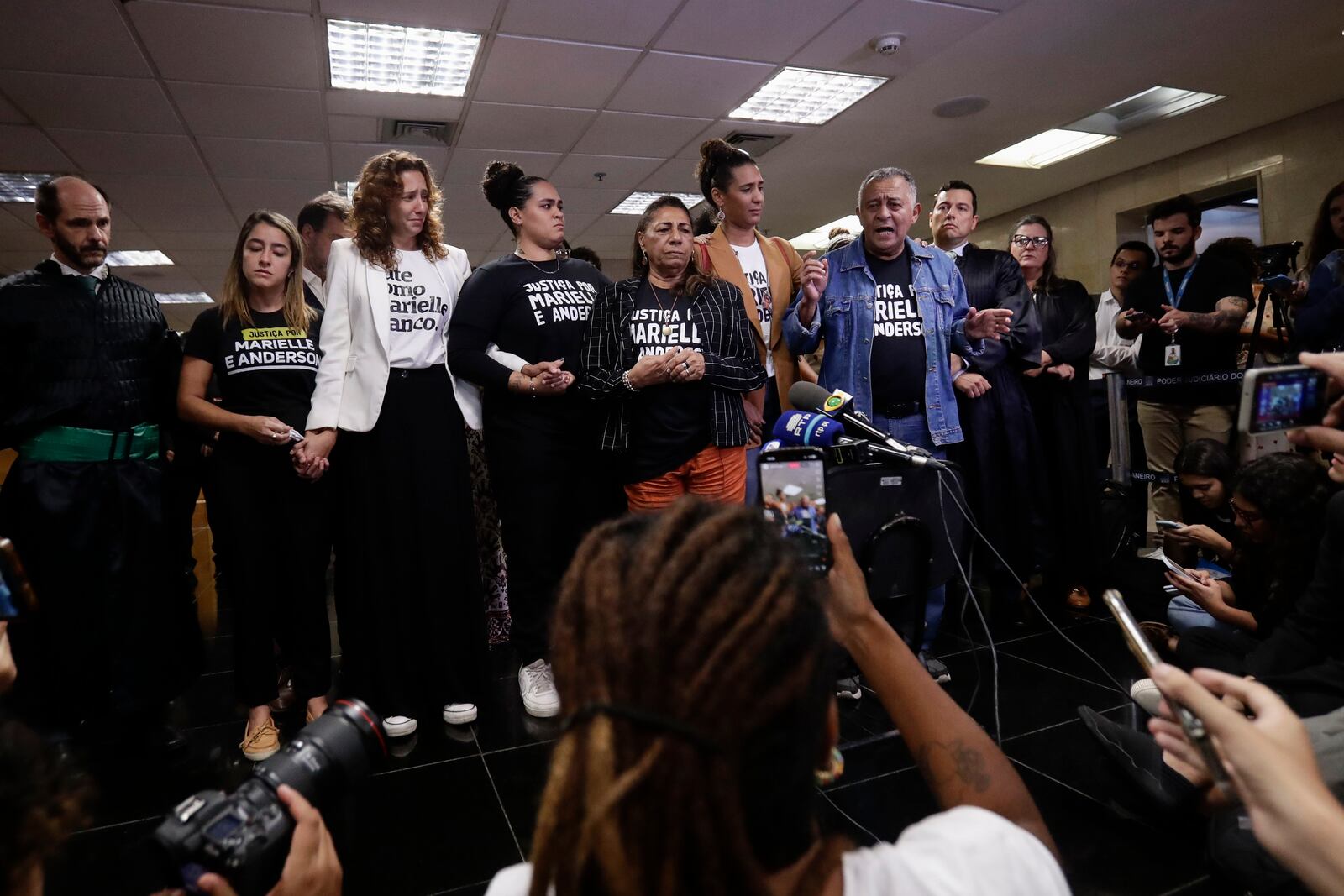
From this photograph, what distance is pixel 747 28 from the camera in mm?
3725

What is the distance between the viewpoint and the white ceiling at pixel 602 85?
3527 millimetres

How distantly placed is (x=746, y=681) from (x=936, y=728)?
37 centimetres

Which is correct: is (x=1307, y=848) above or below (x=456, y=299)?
below

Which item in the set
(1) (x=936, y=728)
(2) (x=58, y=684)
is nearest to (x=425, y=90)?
(2) (x=58, y=684)

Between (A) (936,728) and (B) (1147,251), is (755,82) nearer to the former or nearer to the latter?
(B) (1147,251)

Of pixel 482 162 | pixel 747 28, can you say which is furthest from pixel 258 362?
pixel 482 162

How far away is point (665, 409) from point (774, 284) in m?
0.71

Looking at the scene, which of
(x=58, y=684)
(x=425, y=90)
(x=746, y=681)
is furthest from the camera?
(x=425, y=90)

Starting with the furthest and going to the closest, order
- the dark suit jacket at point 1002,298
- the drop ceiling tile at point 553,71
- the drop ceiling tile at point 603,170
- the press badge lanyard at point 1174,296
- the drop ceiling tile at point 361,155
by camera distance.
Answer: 1. the drop ceiling tile at point 603,170
2. the drop ceiling tile at point 361,155
3. the drop ceiling tile at point 553,71
4. the press badge lanyard at point 1174,296
5. the dark suit jacket at point 1002,298

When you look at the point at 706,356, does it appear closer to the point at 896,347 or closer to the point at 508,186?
the point at 896,347

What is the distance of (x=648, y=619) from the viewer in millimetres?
497

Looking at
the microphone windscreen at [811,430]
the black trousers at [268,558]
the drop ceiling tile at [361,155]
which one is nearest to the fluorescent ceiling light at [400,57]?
the drop ceiling tile at [361,155]

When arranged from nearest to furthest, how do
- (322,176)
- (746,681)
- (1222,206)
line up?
(746,681), (322,176), (1222,206)

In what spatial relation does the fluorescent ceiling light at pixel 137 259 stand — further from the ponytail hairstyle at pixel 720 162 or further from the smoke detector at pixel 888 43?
the ponytail hairstyle at pixel 720 162
